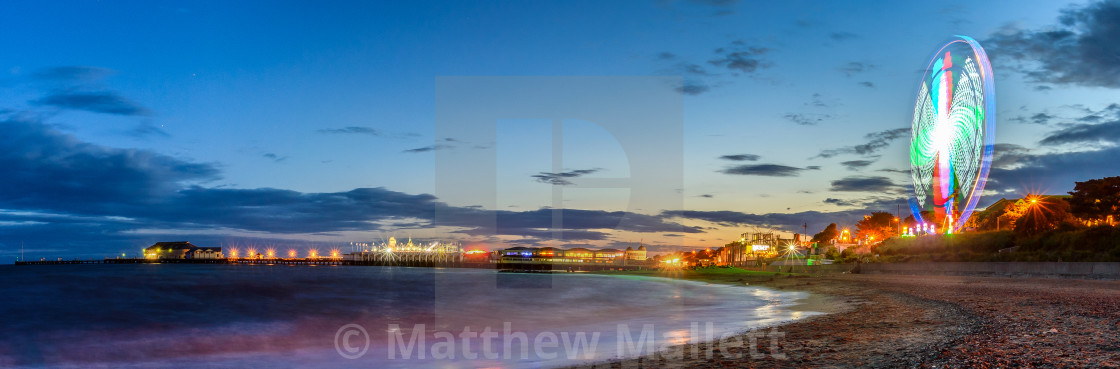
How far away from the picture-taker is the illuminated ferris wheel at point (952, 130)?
150 feet

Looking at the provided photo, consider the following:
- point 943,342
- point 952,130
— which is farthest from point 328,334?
point 952,130

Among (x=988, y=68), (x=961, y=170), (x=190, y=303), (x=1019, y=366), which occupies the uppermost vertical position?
(x=988, y=68)

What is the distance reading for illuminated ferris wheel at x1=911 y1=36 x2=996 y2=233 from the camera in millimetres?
45750

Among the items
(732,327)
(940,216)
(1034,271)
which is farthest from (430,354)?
(940,216)

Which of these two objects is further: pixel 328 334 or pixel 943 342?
pixel 328 334

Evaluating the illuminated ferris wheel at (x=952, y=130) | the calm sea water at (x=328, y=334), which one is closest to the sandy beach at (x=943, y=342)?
the calm sea water at (x=328, y=334)

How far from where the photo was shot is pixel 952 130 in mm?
55562

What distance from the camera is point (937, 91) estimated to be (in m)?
58.8

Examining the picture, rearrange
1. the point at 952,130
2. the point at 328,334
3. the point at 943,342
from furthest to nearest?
1. the point at 952,130
2. the point at 328,334
3. the point at 943,342

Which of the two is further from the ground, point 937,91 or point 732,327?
point 937,91

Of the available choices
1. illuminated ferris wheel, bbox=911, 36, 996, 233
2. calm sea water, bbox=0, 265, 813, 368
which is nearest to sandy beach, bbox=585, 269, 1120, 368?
calm sea water, bbox=0, 265, 813, 368

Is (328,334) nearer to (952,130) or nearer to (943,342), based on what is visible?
(943,342)

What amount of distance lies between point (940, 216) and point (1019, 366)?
4590 inches

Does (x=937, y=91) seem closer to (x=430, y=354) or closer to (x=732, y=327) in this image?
(x=732, y=327)
